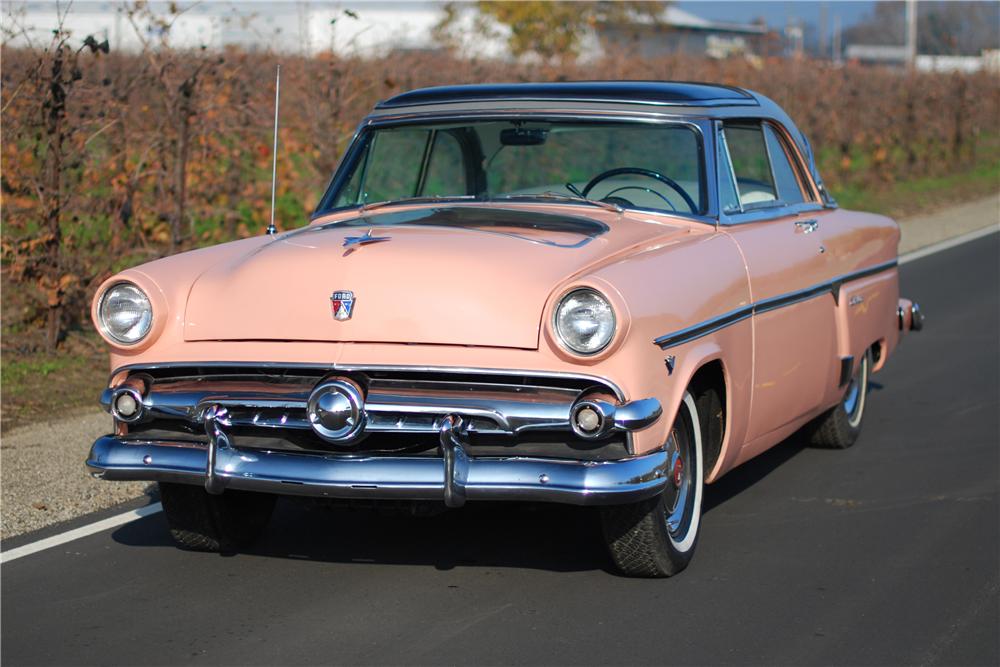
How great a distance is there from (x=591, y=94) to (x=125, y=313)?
217 cm

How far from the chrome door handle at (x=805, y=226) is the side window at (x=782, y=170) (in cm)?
18

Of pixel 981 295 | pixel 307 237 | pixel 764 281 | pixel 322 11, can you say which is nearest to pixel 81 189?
pixel 307 237

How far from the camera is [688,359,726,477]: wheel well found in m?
5.19

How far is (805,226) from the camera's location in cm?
634

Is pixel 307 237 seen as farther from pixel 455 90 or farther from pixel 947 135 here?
pixel 947 135

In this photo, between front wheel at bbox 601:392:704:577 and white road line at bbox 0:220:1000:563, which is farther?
white road line at bbox 0:220:1000:563

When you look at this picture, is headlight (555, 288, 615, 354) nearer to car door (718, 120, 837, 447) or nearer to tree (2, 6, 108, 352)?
car door (718, 120, 837, 447)

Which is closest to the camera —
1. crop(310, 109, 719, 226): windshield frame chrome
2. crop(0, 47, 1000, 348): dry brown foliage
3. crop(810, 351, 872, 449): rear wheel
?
crop(310, 109, 719, 226): windshield frame chrome

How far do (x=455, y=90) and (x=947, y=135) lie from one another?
21.0 metres

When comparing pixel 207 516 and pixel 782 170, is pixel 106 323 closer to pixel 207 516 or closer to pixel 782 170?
pixel 207 516

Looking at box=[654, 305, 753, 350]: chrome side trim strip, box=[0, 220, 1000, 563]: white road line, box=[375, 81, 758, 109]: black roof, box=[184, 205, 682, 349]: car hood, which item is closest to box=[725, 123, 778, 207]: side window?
box=[375, 81, 758, 109]: black roof

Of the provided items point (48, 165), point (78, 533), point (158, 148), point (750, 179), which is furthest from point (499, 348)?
point (158, 148)

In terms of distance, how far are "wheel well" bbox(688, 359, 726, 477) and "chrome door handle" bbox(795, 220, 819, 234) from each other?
48.0 inches

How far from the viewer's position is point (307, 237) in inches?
207
